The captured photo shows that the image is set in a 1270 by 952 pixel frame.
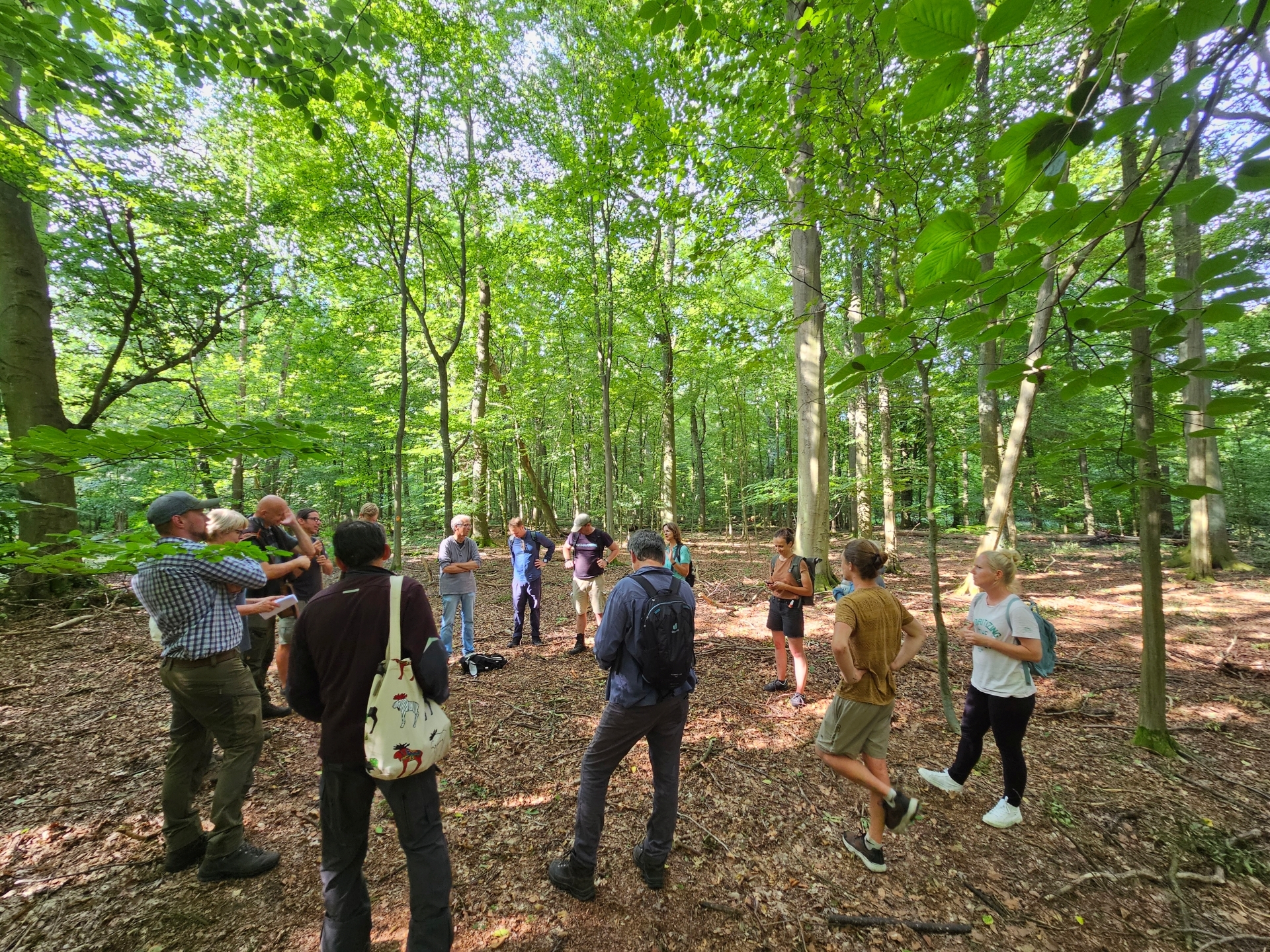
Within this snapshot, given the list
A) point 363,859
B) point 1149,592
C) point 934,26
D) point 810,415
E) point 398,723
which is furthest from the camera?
point 810,415

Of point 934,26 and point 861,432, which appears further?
point 861,432

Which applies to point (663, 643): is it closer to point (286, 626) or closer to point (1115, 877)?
point (1115, 877)

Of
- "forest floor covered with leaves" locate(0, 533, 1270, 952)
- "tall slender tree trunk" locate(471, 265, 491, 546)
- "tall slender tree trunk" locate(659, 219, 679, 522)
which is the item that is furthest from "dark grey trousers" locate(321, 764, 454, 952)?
"tall slender tree trunk" locate(471, 265, 491, 546)

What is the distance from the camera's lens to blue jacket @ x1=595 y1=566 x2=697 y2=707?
2572 millimetres

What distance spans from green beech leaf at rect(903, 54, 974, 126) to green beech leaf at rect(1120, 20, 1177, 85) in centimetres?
32

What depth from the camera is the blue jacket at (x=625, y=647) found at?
2572 mm

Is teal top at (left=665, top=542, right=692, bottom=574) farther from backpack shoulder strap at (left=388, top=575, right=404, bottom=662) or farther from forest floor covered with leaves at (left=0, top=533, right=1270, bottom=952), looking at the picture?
backpack shoulder strap at (left=388, top=575, right=404, bottom=662)

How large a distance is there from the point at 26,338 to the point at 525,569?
7.59 meters

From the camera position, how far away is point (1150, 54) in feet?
3.42

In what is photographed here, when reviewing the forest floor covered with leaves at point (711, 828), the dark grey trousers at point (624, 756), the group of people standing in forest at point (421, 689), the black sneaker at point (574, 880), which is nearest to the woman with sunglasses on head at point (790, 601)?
the forest floor covered with leaves at point (711, 828)

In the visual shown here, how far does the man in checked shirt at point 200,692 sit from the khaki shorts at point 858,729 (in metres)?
3.54

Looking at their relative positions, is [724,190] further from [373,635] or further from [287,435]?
[373,635]

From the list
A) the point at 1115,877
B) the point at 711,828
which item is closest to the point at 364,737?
the point at 711,828

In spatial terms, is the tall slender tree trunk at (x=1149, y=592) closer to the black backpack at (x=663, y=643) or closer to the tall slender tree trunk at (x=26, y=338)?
the black backpack at (x=663, y=643)
